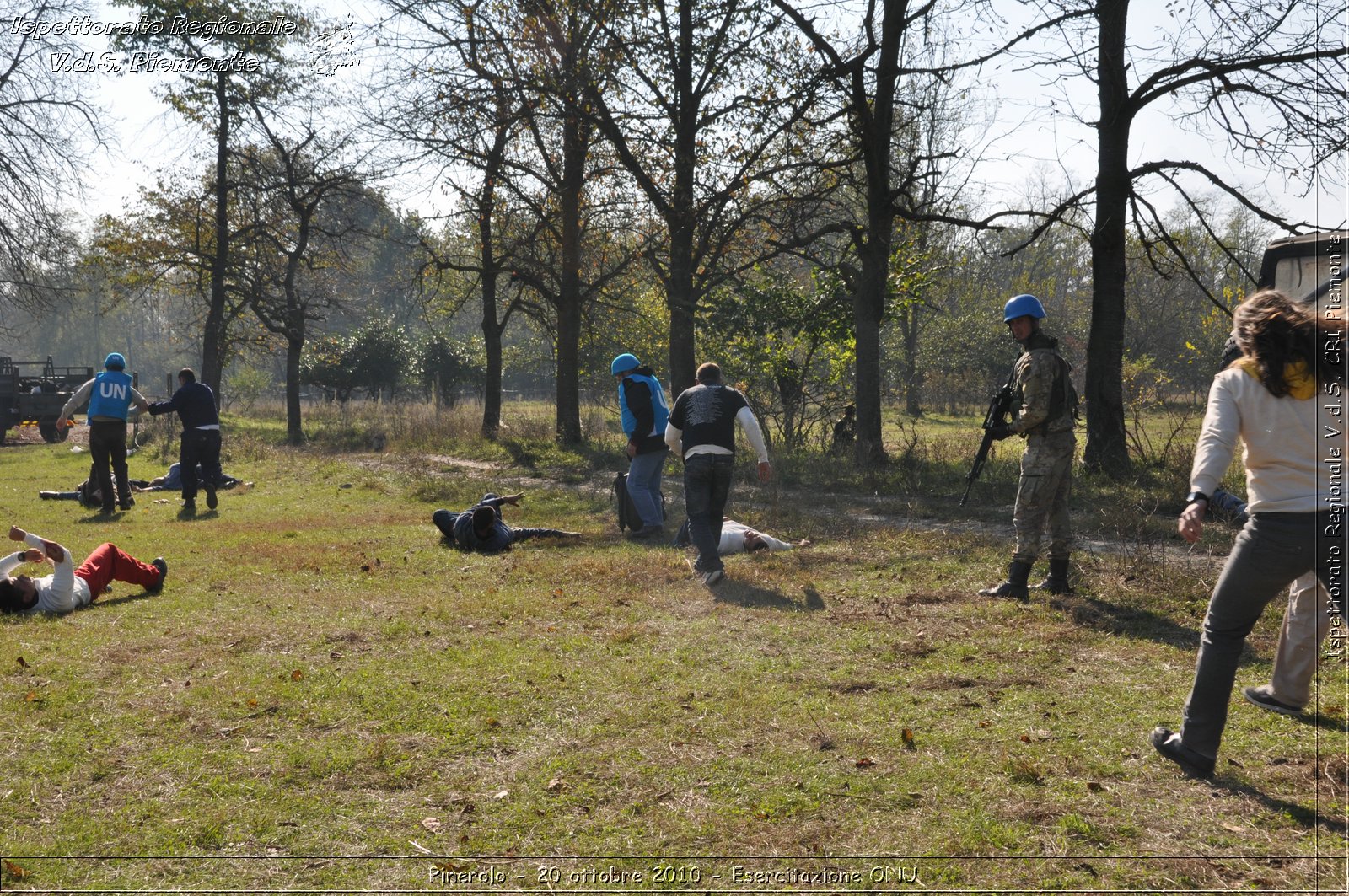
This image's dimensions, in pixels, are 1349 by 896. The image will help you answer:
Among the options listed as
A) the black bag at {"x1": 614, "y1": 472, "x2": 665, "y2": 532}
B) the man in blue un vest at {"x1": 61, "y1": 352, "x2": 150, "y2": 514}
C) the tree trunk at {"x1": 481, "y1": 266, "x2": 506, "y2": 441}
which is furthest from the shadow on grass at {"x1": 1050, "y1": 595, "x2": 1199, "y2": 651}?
the tree trunk at {"x1": 481, "y1": 266, "x2": 506, "y2": 441}

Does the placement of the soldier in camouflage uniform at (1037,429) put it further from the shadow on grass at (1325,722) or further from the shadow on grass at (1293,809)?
the shadow on grass at (1293,809)

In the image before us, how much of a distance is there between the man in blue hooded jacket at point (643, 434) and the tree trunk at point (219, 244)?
22825 mm

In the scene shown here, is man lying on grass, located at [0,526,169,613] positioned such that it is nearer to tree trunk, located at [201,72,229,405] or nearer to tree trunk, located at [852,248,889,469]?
tree trunk, located at [852,248,889,469]

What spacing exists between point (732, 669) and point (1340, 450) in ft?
11.3

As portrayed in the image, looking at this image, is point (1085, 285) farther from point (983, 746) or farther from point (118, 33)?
point (983, 746)

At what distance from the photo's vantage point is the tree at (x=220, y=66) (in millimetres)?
27641

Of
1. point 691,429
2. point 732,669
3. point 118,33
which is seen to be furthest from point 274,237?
point 732,669

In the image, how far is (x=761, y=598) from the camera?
8.16 m

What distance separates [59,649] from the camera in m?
6.51

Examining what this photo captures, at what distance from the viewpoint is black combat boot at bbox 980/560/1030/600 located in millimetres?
7742

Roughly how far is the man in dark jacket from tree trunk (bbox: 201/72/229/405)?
16.8 metres

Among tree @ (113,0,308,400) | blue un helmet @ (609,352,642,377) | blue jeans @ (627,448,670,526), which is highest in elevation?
tree @ (113,0,308,400)

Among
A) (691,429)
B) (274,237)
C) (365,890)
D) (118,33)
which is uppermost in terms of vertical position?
(118,33)

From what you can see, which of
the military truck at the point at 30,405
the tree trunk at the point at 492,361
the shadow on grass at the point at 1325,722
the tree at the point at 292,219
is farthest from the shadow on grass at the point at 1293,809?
the military truck at the point at 30,405
